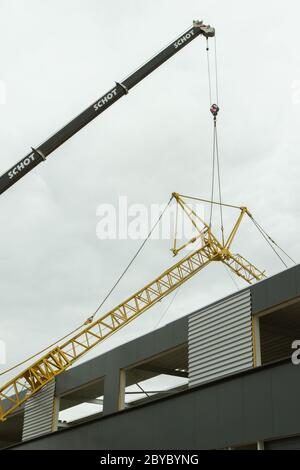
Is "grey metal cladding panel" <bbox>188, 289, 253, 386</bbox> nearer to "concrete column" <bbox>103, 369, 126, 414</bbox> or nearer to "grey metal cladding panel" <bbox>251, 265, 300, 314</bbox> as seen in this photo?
"grey metal cladding panel" <bbox>251, 265, 300, 314</bbox>

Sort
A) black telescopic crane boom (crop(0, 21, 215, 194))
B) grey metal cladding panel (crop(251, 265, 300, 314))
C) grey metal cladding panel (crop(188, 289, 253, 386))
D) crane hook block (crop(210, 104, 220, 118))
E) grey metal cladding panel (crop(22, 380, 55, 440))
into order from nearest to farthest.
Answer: grey metal cladding panel (crop(251, 265, 300, 314)) → grey metal cladding panel (crop(188, 289, 253, 386)) → black telescopic crane boom (crop(0, 21, 215, 194)) → grey metal cladding panel (crop(22, 380, 55, 440)) → crane hook block (crop(210, 104, 220, 118))

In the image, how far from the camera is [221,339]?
2744 centimetres

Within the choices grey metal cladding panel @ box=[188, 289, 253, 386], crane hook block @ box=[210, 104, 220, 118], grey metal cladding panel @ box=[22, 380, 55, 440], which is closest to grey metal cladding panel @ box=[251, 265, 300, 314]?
grey metal cladding panel @ box=[188, 289, 253, 386]

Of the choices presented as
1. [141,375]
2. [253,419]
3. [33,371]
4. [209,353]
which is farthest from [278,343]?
[33,371]

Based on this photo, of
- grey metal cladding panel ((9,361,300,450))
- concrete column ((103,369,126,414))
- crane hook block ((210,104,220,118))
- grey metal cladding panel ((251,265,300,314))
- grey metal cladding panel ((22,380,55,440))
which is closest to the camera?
grey metal cladding panel ((9,361,300,450))

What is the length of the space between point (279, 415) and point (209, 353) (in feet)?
23.0

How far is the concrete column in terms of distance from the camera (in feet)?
109

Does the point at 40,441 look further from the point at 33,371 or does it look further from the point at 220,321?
the point at 33,371

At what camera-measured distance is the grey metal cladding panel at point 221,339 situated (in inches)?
1040

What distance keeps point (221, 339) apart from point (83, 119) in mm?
12052

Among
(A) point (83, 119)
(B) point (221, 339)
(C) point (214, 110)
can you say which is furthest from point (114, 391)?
(C) point (214, 110)

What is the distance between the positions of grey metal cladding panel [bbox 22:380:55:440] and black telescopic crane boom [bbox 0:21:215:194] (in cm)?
1727

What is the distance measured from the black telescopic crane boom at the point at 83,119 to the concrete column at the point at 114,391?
37.8 feet
